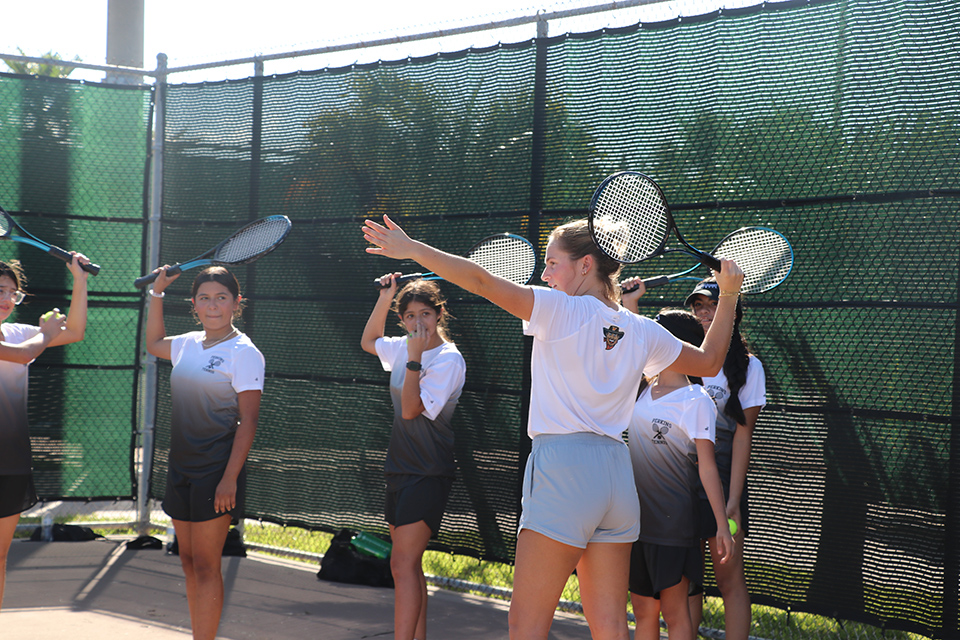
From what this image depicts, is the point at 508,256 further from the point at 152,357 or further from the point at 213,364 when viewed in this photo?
the point at 152,357

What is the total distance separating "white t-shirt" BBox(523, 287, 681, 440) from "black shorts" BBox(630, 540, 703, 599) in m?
0.89

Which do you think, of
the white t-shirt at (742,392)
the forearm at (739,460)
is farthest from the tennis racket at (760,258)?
the forearm at (739,460)

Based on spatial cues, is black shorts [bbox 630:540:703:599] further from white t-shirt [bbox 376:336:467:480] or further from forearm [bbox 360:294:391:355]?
forearm [bbox 360:294:391:355]

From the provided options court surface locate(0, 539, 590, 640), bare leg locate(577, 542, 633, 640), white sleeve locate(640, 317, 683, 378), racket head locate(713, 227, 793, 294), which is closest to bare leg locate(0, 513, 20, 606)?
court surface locate(0, 539, 590, 640)

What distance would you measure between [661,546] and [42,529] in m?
4.84

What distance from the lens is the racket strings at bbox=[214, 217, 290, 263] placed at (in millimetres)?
4340

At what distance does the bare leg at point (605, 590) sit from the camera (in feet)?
7.94

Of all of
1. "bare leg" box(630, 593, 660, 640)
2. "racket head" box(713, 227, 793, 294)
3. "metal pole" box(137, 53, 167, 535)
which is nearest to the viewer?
"bare leg" box(630, 593, 660, 640)

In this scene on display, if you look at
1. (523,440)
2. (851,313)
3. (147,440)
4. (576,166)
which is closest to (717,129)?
(576,166)

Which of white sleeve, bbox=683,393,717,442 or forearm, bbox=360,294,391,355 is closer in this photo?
white sleeve, bbox=683,393,717,442

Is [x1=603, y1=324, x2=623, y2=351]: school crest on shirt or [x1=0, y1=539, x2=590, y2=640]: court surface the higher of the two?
[x1=603, y1=324, x2=623, y2=351]: school crest on shirt

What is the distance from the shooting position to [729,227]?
14.2 ft

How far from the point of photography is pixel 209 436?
3.70 m

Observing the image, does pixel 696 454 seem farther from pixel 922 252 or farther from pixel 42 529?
pixel 42 529
